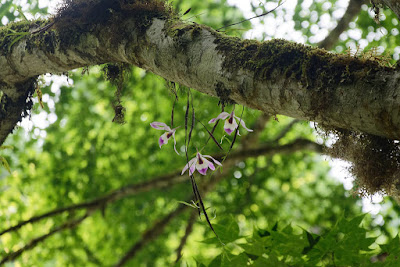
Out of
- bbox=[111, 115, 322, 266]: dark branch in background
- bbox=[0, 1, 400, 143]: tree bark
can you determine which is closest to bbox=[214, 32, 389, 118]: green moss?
bbox=[0, 1, 400, 143]: tree bark

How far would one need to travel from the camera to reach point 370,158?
115 cm

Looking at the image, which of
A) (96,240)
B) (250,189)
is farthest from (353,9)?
(96,240)

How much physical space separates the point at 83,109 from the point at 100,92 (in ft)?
0.97

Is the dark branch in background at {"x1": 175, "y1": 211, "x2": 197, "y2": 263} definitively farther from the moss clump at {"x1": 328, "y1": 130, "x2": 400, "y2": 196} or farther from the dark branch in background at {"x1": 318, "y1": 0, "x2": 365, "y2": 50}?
the moss clump at {"x1": 328, "y1": 130, "x2": 400, "y2": 196}

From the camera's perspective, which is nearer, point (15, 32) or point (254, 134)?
point (15, 32)

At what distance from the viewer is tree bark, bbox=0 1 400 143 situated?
3.09 feet

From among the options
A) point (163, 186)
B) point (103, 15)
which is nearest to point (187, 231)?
point (163, 186)

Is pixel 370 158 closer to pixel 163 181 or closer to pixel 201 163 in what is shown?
pixel 201 163

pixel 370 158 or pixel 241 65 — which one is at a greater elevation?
pixel 241 65

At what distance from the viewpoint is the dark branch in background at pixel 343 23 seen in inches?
153

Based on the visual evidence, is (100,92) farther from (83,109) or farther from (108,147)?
(108,147)

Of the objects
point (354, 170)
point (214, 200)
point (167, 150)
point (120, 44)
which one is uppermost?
point (167, 150)

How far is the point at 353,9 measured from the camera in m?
3.90

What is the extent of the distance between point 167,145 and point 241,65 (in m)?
3.39
